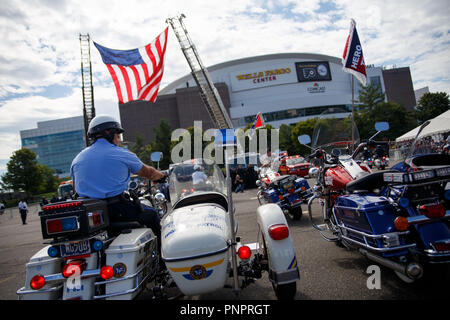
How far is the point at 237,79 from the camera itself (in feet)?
256

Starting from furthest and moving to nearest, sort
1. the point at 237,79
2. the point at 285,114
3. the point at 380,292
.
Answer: the point at 237,79
the point at 285,114
the point at 380,292

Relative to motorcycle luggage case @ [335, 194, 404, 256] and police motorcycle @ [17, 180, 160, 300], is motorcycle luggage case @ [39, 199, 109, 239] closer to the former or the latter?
police motorcycle @ [17, 180, 160, 300]

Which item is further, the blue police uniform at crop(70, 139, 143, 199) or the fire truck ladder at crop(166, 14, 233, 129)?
the fire truck ladder at crop(166, 14, 233, 129)

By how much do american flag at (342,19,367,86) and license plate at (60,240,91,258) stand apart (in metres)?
9.58

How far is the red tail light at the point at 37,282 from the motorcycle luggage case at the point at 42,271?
0.21ft

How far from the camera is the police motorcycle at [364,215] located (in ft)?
8.49

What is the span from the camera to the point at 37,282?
94.7 inches

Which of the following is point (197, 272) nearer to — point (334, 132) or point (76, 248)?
point (76, 248)

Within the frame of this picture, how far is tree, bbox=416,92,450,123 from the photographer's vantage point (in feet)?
173

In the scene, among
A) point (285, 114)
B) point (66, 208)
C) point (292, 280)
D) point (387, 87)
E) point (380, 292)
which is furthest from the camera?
point (387, 87)

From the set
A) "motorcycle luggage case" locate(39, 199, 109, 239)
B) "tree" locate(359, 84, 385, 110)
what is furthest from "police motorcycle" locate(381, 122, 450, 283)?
"tree" locate(359, 84, 385, 110)
